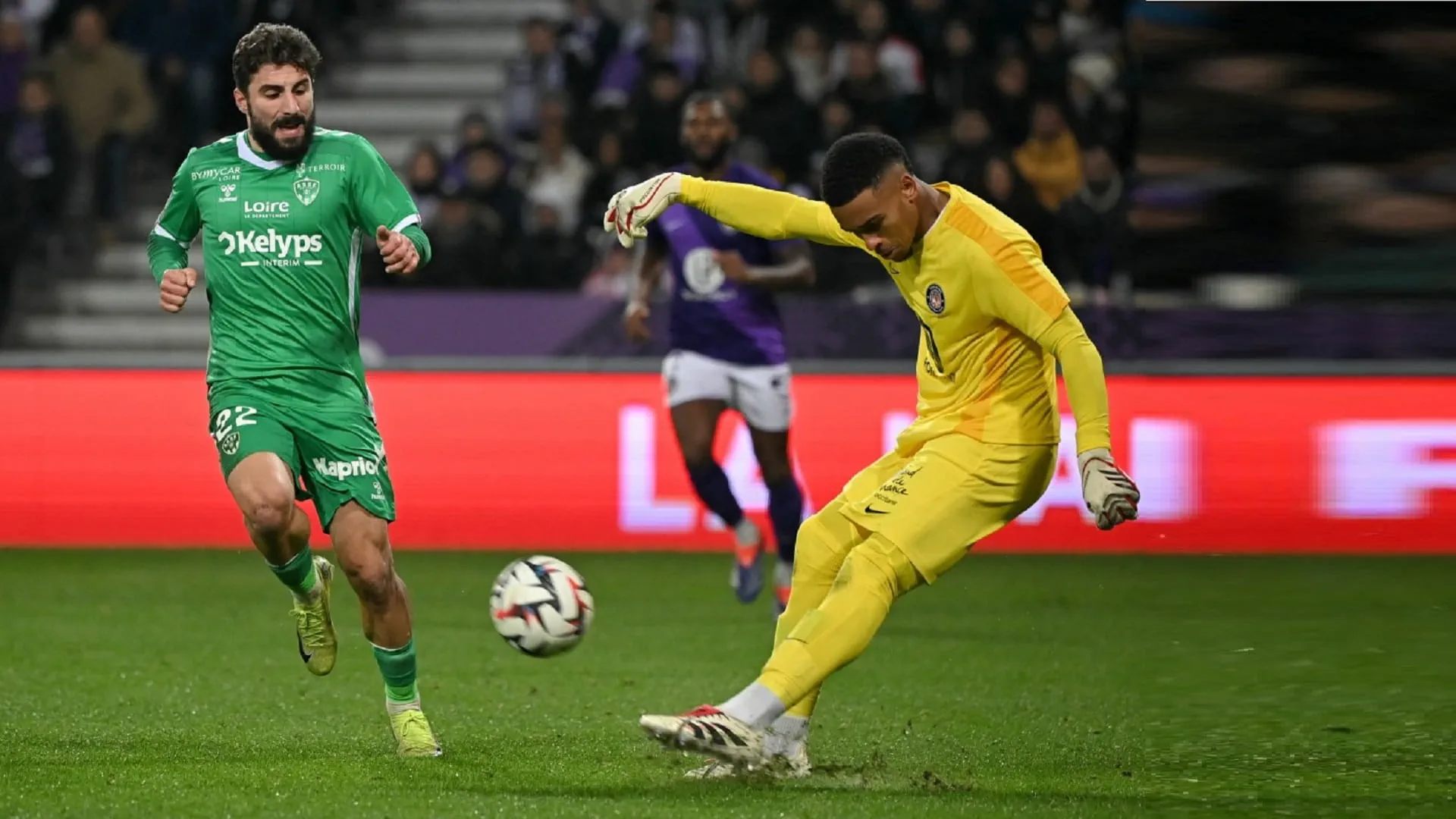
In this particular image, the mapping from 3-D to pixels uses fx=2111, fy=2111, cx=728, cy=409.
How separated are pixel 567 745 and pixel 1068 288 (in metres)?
7.56

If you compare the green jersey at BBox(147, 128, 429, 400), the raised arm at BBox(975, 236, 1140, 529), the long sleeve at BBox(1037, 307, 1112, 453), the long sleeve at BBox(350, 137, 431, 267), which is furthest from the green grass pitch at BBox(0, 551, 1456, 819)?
the long sleeve at BBox(350, 137, 431, 267)

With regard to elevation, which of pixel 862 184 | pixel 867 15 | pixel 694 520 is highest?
pixel 867 15

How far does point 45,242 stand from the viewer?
52.9ft

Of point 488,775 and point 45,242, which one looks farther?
point 45,242

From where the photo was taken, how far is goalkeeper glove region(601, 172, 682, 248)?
5977 mm

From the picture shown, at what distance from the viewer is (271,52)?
6.28m

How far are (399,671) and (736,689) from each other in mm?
1776

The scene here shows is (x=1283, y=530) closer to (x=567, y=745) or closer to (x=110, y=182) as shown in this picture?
(x=567, y=745)

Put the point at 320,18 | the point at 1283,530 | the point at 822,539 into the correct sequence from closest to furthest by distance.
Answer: the point at 822,539
the point at 1283,530
the point at 320,18

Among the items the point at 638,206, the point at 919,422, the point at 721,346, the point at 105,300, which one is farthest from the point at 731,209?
the point at 105,300

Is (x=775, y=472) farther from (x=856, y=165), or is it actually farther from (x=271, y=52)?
(x=856, y=165)

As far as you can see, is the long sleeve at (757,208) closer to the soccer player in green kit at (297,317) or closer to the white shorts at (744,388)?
the soccer player in green kit at (297,317)

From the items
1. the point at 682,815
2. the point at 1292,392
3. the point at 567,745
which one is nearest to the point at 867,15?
the point at 1292,392

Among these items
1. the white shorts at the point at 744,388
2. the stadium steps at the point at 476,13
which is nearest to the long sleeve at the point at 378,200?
the white shorts at the point at 744,388
